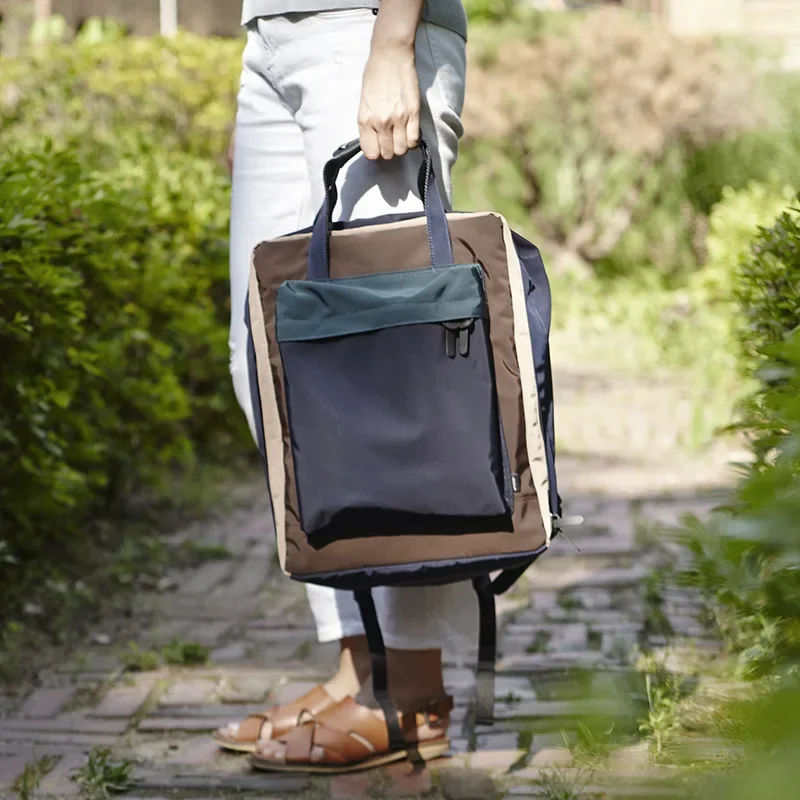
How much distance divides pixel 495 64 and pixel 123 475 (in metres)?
A: 5.42

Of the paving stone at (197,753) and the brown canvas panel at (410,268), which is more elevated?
the brown canvas panel at (410,268)

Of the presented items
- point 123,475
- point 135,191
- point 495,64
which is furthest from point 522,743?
point 495,64

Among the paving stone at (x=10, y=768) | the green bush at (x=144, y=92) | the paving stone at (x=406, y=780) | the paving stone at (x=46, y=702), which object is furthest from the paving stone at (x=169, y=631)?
the green bush at (x=144, y=92)

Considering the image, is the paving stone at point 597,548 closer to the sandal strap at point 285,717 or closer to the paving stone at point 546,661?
the paving stone at point 546,661

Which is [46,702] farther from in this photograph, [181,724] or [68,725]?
[181,724]

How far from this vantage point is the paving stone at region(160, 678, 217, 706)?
270 cm

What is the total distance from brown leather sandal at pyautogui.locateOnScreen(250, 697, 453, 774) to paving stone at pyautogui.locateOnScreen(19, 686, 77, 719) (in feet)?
2.00

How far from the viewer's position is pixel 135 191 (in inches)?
159

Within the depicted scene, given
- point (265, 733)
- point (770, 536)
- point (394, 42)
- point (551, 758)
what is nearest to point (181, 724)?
point (265, 733)

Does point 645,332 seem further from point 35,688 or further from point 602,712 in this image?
point 602,712

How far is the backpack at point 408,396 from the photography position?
190 centimetres

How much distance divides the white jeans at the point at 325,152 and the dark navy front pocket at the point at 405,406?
0.27 meters

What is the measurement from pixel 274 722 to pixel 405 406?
2.56 ft

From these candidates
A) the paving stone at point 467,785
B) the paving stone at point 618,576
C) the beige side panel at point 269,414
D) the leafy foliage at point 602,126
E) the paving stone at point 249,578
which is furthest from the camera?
the leafy foliage at point 602,126
